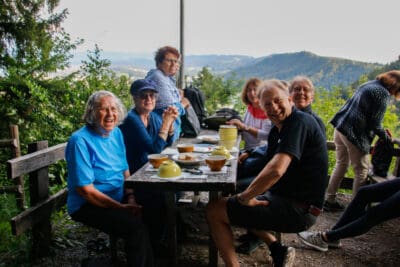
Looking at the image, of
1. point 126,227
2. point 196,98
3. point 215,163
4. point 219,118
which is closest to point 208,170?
point 215,163

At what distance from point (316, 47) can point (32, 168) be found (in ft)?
19.0

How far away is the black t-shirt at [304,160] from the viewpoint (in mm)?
1827

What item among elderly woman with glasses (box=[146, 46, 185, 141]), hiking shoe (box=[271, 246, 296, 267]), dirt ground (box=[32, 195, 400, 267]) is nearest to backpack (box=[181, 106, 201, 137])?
elderly woman with glasses (box=[146, 46, 185, 141])

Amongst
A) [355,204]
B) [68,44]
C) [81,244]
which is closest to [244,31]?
[68,44]

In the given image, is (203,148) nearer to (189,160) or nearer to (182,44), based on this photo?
(189,160)

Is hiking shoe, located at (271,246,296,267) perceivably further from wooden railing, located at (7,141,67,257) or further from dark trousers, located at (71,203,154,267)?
wooden railing, located at (7,141,67,257)

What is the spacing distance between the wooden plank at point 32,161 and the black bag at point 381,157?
3.07 meters

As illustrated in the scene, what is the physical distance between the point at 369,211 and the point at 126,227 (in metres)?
1.77

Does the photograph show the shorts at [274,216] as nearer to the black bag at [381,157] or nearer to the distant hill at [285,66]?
the black bag at [381,157]

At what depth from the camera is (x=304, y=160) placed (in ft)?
6.34

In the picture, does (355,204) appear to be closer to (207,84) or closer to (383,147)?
(383,147)

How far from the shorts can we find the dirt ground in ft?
2.23

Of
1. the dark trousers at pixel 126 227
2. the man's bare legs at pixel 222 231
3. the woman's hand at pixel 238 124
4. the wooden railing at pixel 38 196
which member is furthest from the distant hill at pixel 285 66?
the dark trousers at pixel 126 227

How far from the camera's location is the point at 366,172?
133 inches
